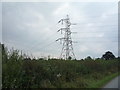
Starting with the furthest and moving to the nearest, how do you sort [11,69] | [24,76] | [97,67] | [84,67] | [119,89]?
[97,67], [84,67], [119,89], [24,76], [11,69]

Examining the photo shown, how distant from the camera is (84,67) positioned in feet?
94.5

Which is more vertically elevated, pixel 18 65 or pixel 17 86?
pixel 18 65

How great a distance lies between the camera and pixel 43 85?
50.8 feet

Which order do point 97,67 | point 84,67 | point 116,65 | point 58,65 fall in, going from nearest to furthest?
point 58,65 < point 84,67 < point 97,67 < point 116,65

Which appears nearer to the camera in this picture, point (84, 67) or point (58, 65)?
point (58, 65)

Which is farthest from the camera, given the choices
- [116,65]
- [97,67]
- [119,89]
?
[116,65]

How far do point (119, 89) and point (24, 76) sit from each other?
254 inches

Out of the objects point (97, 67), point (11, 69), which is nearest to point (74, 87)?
point (11, 69)

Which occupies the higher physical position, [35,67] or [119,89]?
[35,67]

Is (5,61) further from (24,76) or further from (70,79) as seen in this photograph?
(70,79)

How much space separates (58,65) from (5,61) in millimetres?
6225

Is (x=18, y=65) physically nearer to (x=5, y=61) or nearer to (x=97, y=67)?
(x=5, y=61)

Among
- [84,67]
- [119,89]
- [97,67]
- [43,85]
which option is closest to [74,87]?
[43,85]

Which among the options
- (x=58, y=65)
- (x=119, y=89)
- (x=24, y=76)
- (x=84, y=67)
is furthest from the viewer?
(x=84, y=67)
